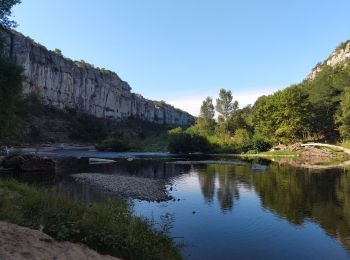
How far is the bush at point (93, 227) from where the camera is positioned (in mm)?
11859

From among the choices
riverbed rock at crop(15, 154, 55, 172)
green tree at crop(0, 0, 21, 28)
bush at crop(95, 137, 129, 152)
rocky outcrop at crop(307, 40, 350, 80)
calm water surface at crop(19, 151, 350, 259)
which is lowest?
calm water surface at crop(19, 151, 350, 259)

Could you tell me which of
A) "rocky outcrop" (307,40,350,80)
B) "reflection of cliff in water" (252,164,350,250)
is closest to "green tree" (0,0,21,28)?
"reflection of cliff in water" (252,164,350,250)

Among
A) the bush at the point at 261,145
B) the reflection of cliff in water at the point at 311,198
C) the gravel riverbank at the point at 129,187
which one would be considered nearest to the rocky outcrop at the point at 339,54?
the bush at the point at 261,145

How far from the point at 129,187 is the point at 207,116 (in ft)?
404

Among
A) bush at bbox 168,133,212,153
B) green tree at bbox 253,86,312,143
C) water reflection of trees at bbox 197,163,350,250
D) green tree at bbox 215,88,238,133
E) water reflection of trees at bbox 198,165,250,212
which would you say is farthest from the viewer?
green tree at bbox 215,88,238,133

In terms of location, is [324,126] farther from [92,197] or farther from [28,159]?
[92,197]

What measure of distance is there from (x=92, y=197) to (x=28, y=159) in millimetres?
22996

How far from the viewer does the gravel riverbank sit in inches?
1210

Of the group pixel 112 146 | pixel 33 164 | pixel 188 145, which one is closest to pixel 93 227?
pixel 33 164

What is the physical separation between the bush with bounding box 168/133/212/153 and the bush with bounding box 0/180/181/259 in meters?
89.6

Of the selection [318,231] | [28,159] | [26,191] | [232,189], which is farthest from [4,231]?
[28,159]

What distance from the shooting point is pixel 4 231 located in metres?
10.2

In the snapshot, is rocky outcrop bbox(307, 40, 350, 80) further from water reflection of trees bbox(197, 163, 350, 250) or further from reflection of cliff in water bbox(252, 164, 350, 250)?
reflection of cliff in water bbox(252, 164, 350, 250)

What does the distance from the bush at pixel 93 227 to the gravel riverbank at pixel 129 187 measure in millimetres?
14818
